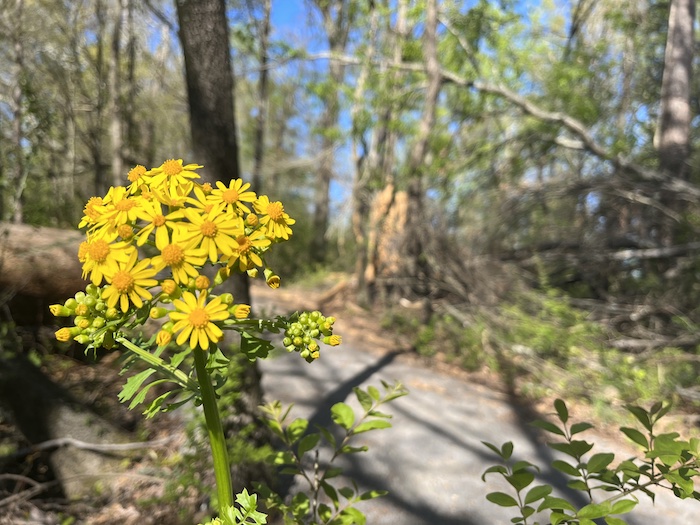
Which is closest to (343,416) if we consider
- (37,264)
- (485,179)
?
(37,264)

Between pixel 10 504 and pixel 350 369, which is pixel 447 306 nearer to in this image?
pixel 350 369

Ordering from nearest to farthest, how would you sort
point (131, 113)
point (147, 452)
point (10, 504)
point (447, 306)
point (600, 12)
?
point (10, 504)
point (147, 452)
point (447, 306)
point (131, 113)
point (600, 12)

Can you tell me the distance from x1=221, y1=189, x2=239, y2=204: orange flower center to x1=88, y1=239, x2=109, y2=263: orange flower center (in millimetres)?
218

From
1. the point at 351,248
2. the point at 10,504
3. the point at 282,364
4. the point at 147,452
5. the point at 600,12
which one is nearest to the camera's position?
the point at 10,504

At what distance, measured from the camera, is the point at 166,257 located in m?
0.66

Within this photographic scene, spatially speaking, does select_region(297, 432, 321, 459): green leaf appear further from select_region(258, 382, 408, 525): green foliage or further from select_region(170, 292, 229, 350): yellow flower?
select_region(170, 292, 229, 350): yellow flower

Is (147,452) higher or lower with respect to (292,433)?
lower

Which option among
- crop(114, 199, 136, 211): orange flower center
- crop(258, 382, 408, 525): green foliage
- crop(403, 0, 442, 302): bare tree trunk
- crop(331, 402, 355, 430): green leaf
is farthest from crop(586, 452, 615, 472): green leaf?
crop(403, 0, 442, 302): bare tree trunk

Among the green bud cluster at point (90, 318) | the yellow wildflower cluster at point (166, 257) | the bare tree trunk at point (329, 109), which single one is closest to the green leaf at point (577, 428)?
the yellow wildflower cluster at point (166, 257)

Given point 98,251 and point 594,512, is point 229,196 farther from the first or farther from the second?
point 594,512

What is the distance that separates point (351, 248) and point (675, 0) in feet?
21.3

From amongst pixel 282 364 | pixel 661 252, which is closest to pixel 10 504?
pixel 282 364

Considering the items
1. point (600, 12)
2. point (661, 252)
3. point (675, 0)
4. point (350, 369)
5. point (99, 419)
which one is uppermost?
point (600, 12)

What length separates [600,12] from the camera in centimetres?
972
